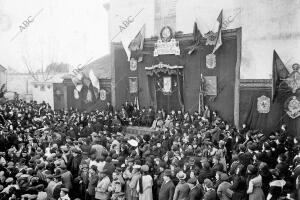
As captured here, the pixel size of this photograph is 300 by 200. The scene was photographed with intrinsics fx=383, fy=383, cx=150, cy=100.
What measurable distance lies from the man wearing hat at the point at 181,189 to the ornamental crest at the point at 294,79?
865 centimetres

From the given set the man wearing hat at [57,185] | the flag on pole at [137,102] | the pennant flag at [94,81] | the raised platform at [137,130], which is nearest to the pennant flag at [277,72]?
the raised platform at [137,130]

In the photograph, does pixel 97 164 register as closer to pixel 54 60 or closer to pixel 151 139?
pixel 151 139

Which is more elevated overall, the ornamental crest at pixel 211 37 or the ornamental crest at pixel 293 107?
the ornamental crest at pixel 211 37

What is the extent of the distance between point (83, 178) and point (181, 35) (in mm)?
12665

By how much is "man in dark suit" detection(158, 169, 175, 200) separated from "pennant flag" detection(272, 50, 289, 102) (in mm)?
8742

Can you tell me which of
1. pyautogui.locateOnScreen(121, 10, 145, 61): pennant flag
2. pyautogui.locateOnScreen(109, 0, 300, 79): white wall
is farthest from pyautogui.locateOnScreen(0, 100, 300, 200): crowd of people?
pyautogui.locateOnScreen(121, 10, 145, 61): pennant flag

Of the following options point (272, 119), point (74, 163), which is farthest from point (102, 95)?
point (74, 163)

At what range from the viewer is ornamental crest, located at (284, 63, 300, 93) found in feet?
49.1

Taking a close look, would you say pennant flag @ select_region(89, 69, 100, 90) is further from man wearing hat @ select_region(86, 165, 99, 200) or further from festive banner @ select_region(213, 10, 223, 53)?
man wearing hat @ select_region(86, 165, 99, 200)

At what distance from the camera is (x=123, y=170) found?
9820 millimetres

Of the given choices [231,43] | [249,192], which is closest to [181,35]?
[231,43]

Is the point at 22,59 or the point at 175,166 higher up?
the point at 22,59

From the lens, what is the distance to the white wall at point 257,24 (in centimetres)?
1545

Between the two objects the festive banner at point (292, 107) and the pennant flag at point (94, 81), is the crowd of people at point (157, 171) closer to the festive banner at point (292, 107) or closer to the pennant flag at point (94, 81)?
the festive banner at point (292, 107)
